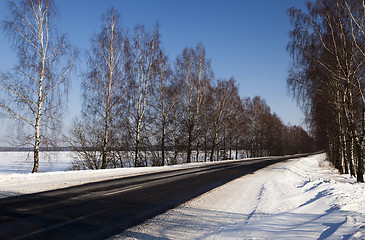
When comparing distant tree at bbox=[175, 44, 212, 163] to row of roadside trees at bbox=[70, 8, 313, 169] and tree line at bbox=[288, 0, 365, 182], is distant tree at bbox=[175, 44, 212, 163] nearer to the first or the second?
row of roadside trees at bbox=[70, 8, 313, 169]

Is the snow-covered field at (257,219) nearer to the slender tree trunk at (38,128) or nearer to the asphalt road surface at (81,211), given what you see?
the asphalt road surface at (81,211)

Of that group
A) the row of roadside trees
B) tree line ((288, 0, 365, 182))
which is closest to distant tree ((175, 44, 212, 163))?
the row of roadside trees

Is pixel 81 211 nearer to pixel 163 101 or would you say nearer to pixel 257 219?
pixel 257 219

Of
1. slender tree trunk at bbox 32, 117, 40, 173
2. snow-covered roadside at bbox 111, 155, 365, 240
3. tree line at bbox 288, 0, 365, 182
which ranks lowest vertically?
snow-covered roadside at bbox 111, 155, 365, 240

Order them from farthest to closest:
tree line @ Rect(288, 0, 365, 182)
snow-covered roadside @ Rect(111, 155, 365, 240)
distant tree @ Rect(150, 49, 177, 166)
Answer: distant tree @ Rect(150, 49, 177, 166), tree line @ Rect(288, 0, 365, 182), snow-covered roadside @ Rect(111, 155, 365, 240)

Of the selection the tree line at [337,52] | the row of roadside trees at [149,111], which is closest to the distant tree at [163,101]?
the row of roadside trees at [149,111]

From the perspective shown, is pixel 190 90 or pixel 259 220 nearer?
pixel 259 220

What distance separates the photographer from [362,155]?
11.7 meters

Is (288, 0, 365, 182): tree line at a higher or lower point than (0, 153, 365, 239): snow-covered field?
higher

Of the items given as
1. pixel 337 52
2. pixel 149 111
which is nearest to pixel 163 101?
pixel 149 111

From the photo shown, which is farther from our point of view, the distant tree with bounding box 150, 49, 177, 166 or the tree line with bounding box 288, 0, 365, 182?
the distant tree with bounding box 150, 49, 177, 166

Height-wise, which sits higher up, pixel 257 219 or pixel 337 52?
pixel 337 52

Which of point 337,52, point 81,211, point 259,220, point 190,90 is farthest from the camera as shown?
point 190,90

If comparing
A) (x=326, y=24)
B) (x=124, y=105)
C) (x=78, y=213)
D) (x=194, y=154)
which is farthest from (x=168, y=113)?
(x=78, y=213)
